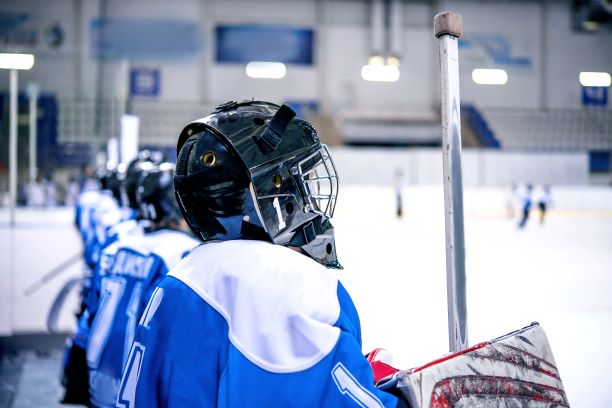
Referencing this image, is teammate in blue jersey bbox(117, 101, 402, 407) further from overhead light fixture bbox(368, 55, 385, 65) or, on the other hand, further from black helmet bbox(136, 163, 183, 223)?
overhead light fixture bbox(368, 55, 385, 65)

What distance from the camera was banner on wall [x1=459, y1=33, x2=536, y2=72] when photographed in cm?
623

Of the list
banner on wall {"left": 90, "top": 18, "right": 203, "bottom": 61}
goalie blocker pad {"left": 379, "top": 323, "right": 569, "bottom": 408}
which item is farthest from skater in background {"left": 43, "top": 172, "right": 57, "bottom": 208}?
banner on wall {"left": 90, "top": 18, "right": 203, "bottom": 61}

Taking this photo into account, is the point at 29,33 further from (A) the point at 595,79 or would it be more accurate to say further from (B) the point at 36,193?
(A) the point at 595,79

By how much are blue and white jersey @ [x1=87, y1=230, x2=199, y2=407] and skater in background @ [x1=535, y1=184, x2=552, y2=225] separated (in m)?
5.23

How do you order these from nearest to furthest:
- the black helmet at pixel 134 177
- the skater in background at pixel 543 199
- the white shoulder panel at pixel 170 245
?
the white shoulder panel at pixel 170 245 → the black helmet at pixel 134 177 → the skater in background at pixel 543 199

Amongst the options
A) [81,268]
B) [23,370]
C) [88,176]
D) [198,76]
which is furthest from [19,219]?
[198,76]

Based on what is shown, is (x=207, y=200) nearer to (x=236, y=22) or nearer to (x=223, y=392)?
(x=223, y=392)

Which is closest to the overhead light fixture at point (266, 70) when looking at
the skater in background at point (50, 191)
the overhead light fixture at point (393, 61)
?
the overhead light fixture at point (393, 61)

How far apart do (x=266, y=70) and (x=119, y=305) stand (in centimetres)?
1177

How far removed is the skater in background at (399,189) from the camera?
8.49m

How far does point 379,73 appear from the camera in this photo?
14195 millimetres

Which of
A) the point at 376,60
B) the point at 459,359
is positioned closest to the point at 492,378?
the point at 459,359

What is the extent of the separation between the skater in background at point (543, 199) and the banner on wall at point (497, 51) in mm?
1215

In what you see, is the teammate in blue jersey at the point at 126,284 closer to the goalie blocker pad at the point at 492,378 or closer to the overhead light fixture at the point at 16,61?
the goalie blocker pad at the point at 492,378
